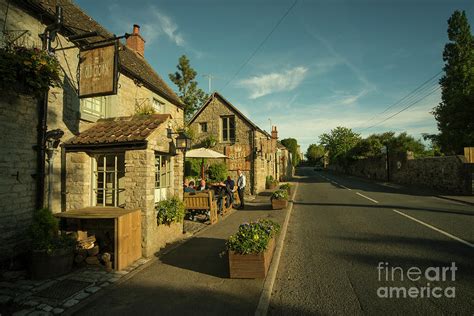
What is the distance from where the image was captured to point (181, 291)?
15.1 feet

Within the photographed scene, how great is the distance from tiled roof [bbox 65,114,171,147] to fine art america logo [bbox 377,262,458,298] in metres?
5.83

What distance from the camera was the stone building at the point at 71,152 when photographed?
577 centimetres

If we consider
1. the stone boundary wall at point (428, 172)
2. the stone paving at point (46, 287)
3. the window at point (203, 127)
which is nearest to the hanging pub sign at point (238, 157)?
the window at point (203, 127)

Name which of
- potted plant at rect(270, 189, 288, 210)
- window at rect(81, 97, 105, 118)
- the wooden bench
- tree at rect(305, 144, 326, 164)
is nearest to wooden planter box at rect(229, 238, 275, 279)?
the wooden bench

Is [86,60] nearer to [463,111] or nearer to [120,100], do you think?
[120,100]

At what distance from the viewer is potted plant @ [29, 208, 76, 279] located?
5.10 metres

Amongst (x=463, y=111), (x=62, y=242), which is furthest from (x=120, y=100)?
(x=463, y=111)

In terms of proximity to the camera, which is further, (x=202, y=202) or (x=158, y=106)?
(x=158, y=106)

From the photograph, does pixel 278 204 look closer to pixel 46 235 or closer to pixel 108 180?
pixel 108 180

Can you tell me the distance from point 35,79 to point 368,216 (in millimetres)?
11391

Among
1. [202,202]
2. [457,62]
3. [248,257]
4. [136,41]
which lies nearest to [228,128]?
[136,41]

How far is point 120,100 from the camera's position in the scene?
31.3ft

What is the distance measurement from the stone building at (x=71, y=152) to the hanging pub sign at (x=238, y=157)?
11096 millimetres

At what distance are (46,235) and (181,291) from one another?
3214 mm
